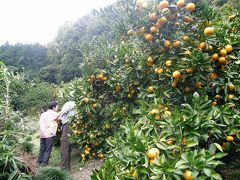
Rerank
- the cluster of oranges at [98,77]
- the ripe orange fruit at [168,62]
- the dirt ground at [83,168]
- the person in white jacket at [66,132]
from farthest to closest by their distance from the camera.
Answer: the person in white jacket at [66,132], the dirt ground at [83,168], the cluster of oranges at [98,77], the ripe orange fruit at [168,62]

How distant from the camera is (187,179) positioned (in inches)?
76.5

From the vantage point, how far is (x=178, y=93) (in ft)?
9.70

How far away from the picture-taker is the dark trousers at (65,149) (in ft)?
19.5

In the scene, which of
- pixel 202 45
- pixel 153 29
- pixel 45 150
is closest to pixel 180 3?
pixel 153 29

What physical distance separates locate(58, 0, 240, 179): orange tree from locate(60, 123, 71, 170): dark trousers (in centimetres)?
244

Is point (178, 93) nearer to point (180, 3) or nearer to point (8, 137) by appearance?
point (180, 3)

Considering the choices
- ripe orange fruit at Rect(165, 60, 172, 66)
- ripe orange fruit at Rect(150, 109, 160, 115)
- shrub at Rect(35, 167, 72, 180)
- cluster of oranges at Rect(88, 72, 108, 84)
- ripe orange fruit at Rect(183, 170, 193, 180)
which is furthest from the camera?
cluster of oranges at Rect(88, 72, 108, 84)

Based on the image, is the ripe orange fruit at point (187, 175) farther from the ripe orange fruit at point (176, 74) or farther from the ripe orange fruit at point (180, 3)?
the ripe orange fruit at point (180, 3)

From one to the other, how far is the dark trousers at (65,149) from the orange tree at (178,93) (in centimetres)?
244

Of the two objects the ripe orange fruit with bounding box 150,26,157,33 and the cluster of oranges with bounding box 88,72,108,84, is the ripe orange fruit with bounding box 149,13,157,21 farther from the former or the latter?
the cluster of oranges with bounding box 88,72,108,84

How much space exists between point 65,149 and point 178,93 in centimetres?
371

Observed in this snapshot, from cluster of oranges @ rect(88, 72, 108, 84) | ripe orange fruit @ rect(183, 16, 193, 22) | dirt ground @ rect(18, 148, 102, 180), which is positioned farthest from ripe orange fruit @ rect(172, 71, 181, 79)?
dirt ground @ rect(18, 148, 102, 180)

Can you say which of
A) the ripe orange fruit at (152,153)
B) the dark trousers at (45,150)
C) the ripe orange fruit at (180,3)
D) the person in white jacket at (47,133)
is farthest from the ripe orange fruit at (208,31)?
the dark trousers at (45,150)

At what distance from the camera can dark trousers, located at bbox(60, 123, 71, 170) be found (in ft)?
19.5
